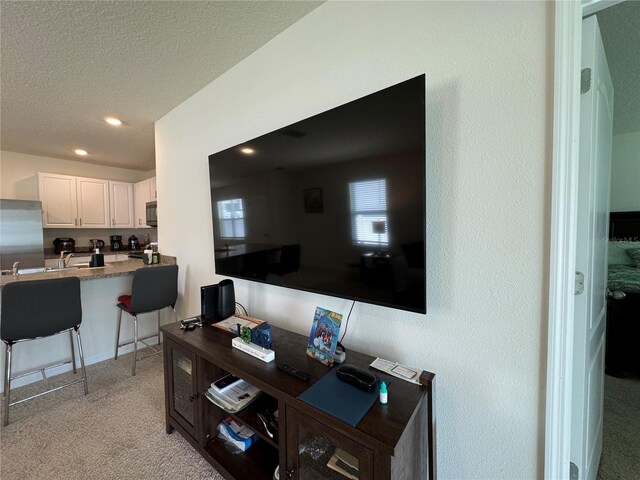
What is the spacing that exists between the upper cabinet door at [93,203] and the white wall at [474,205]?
15.5 feet

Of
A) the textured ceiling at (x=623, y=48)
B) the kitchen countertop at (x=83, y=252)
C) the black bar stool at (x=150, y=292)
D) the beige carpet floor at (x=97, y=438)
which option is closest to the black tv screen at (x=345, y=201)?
the beige carpet floor at (x=97, y=438)

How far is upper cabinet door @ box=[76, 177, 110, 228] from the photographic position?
4.14m

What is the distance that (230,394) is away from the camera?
1.36 meters

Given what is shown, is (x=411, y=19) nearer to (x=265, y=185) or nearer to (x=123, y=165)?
(x=265, y=185)

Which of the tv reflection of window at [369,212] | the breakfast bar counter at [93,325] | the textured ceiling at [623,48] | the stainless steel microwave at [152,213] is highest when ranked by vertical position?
the textured ceiling at [623,48]

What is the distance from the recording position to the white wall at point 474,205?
0.92 metres

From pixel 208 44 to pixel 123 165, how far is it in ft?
13.7

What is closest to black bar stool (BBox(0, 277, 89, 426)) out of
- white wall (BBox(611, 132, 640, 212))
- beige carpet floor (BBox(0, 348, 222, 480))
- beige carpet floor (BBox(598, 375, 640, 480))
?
beige carpet floor (BBox(0, 348, 222, 480))

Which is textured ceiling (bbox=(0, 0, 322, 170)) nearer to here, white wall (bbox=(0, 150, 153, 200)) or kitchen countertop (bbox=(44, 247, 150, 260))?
white wall (bbox=(0, 150, 153, 200))

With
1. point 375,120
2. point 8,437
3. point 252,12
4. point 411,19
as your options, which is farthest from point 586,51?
point 8,437

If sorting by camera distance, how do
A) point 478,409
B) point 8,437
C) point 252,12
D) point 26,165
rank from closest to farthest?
1. point 478,409
2. point 252,12
3. point 8,437
4. point 26,165

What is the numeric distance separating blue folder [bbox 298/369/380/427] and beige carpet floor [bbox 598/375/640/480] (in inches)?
58.7

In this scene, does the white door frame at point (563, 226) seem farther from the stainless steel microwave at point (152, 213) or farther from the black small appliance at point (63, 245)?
the black small appliance at point (63, 245)

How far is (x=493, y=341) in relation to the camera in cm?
100
